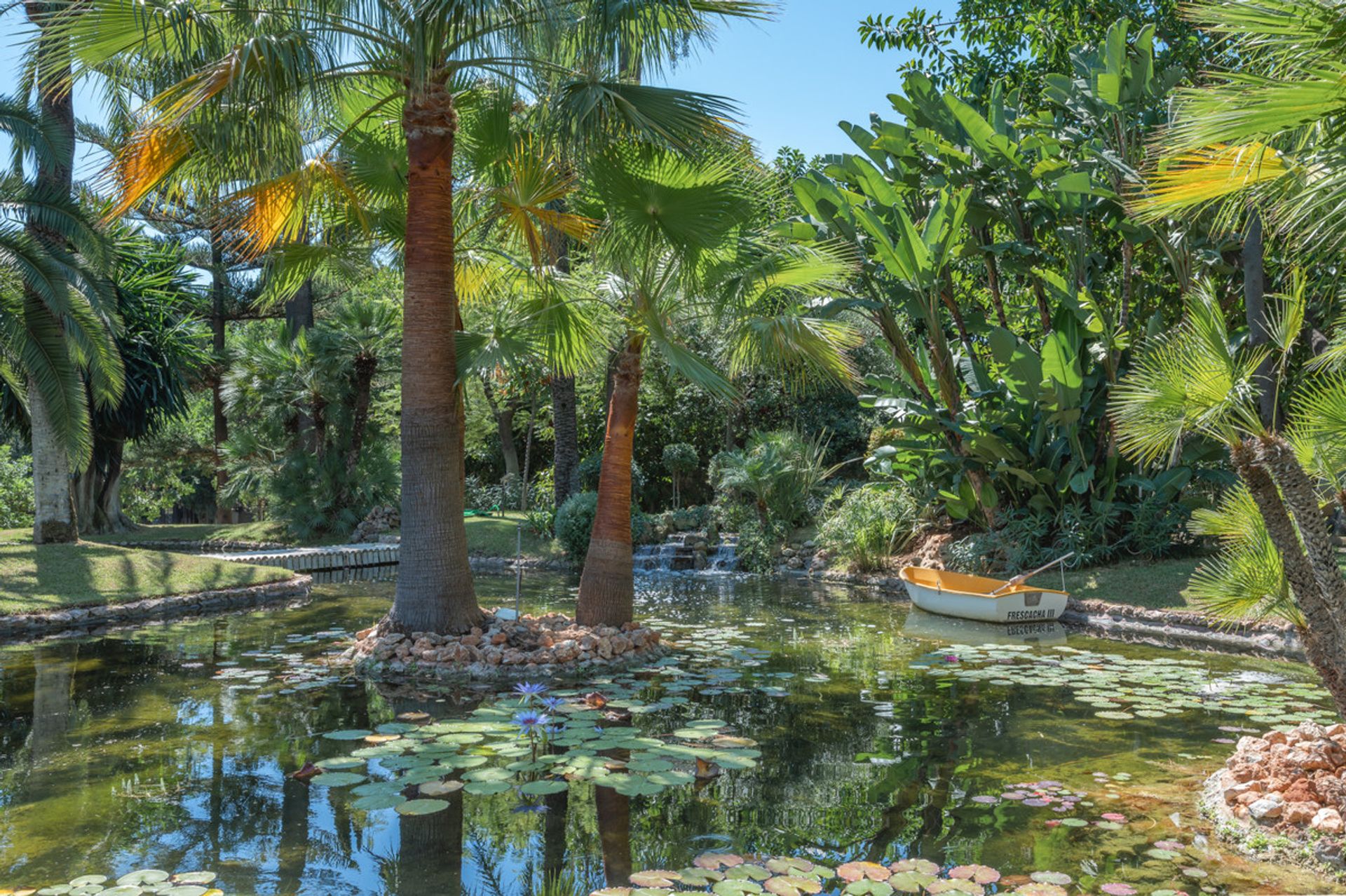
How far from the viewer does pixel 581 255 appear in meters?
10.4

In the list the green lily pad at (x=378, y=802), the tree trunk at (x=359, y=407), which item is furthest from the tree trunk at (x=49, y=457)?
the green lily pad at (x=378, y=802)

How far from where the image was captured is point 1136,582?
1216cm

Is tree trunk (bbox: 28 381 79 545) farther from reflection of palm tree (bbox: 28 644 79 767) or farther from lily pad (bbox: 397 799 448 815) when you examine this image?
lily pad (bbox: 397 799 448 815)

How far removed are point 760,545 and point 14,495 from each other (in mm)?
20681

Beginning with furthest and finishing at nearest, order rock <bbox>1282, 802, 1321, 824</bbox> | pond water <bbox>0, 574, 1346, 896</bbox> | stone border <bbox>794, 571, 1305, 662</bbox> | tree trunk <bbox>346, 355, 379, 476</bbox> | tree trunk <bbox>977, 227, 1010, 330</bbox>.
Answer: tree trunk <bbox>346, 355, 379, 476</bbox>, tree trunk <bbox>977, 227, 1010, 330</bbox>, stone border <bbox>794, 571, 1305, 662</bbox>, rock <bbox>1282, 802, 1321, 824</bbox>, pond water <bbox>0, 574, 1346, 896</bbox>

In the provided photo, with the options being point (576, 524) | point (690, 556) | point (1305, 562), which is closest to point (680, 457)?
point (690, 556)

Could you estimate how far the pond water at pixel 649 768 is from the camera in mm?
4098

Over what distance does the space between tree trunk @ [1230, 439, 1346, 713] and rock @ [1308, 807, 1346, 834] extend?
44 centimetres

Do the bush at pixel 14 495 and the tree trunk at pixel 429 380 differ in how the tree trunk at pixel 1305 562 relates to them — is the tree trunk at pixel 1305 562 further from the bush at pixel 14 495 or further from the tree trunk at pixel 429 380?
the bush at pixel 14 495

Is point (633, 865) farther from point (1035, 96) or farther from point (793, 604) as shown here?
point (1035, 96)

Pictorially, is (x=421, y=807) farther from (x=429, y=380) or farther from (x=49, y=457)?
(x=49, y=457)

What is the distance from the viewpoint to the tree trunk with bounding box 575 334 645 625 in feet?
28.7

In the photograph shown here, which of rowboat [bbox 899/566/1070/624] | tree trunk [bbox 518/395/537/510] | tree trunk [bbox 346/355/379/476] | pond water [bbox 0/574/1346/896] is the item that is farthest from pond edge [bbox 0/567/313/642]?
tree trunk [bbox 518/395/537/510]

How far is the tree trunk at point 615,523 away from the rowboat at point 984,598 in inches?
184
